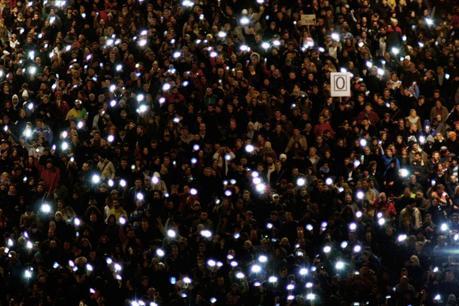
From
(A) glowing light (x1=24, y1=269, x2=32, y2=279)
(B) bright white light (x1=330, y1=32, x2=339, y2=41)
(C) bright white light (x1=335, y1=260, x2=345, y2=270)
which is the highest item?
(B) bright white light (x1=330, y1=32, x2=339, y2=41)

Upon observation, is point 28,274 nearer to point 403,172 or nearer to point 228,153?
point 228,153

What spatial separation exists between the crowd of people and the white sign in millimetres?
233

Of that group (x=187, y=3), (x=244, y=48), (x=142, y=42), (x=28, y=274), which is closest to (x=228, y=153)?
(x=244, y=48)

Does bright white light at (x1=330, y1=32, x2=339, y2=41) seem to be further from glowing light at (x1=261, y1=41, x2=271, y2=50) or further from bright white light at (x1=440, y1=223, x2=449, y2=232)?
bright white light at (x1=440, y1=223, x2=449, y2=232)

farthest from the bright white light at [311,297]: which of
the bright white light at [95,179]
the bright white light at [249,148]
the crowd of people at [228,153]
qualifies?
the bright white light at [95,179]

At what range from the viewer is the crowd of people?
59.9 feet

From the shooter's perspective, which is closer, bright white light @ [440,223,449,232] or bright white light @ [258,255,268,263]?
bright white light @ [258,255,268,263]

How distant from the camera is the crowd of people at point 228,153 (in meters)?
18.2

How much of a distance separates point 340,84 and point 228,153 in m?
2.93

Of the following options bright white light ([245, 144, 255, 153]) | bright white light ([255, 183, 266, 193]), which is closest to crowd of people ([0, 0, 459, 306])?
bright white light ([245, 144, 255, 153])

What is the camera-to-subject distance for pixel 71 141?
2180cm

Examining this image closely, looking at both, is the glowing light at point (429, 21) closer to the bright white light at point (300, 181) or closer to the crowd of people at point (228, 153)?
the crowd of people at point (228, 153)

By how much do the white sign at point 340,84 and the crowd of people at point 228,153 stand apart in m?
0.23

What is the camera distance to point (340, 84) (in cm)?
2241
